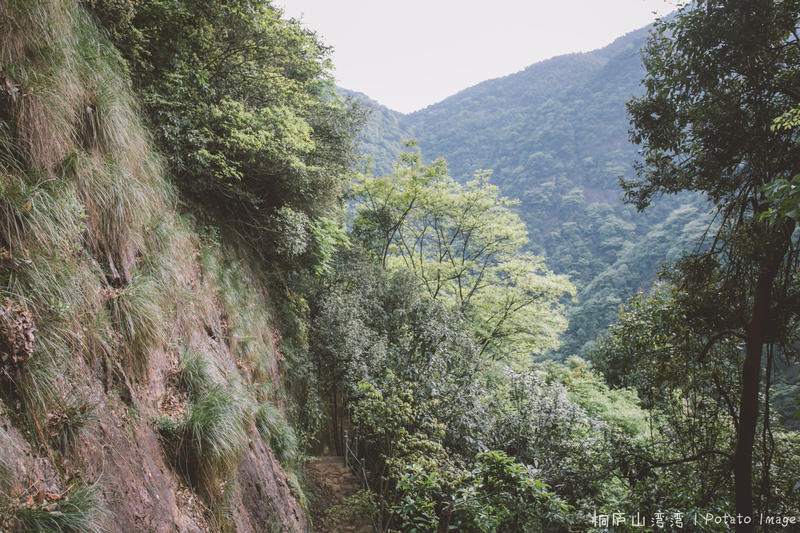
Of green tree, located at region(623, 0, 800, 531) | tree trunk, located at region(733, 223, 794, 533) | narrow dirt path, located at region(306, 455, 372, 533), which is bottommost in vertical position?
narrow dirt path, located at region(306, 455, 372, 533)

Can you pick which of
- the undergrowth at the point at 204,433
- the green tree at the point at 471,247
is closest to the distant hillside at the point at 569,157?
the green tree at the point at 471,247

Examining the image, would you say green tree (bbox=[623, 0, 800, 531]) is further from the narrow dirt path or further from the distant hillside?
the distant hillside

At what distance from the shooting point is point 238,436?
3393 mm

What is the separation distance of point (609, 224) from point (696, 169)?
4636 centimetres

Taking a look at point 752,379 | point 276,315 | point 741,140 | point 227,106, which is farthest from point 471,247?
point 752,379

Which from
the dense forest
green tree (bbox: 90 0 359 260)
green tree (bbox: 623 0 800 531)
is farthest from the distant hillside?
green tree (bbox: 623 0 800 531)

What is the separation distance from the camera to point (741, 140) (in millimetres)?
3771

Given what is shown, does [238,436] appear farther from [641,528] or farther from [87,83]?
[641,528]

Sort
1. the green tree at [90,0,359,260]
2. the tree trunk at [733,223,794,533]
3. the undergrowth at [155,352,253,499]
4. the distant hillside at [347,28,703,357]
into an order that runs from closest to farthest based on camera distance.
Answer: the undergrowth at [155,352,253,499] → the tree trunk at [733,223,794,533] → the green tree at [90,0,359,260] → the distant hillside at [347,28,703,357]

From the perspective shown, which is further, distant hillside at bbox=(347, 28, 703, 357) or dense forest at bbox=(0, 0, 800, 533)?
distant hillside at bbox=(347, 28, 703, 357)

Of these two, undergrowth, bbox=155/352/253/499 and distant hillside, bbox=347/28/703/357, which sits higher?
distant hillside, bbox=347/28/703/357

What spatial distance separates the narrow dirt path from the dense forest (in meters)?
0.08

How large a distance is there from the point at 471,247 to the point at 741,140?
15.1m

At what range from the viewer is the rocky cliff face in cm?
193
